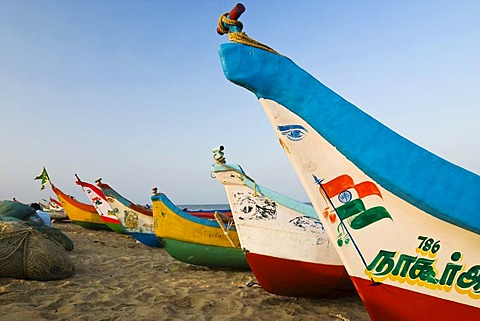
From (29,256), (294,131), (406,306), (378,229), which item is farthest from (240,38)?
(29,256)

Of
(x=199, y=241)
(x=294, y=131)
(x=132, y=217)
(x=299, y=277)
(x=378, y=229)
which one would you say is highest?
(x=294, y=131)

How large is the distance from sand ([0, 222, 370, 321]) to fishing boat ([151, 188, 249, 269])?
1.96 feet

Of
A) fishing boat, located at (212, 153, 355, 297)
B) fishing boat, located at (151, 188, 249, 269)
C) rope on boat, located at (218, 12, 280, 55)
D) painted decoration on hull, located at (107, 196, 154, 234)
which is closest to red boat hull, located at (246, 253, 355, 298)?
fishing boat, located at (212, 153, 355, 297)

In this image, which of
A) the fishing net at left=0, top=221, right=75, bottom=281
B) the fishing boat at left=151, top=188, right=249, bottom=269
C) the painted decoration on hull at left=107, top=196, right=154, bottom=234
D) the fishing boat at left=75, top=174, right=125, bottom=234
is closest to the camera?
the fishing net at left=0, top=221, right=75, bottom=281

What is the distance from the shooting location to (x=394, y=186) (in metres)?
2.03

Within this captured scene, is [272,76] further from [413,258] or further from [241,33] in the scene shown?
[413,258]

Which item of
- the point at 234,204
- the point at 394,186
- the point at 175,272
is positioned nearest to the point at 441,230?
the point at 394,186

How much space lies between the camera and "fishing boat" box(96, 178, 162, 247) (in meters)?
10.1

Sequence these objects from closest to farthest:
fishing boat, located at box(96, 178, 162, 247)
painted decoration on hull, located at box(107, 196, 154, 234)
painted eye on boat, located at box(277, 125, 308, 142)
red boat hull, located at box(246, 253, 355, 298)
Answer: painted eye on boat, located at box(277, 125, 308, 142) → red boat hull, located at box(246, 253, 355, 298) → fishing boat, located at box(96, 178, 162, 247) → painted decoration on hull, located at box(107, 196, 154, 234)

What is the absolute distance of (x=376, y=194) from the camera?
213 centimetres

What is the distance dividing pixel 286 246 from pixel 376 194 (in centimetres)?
188

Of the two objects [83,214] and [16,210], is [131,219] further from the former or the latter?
[83,214]

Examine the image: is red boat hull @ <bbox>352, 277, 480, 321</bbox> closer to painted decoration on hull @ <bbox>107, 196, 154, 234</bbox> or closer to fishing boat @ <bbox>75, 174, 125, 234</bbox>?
painted decoration on hull @ <bbox>107, 196, 154, 234</bbox>

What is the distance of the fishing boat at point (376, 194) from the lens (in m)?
1.94
